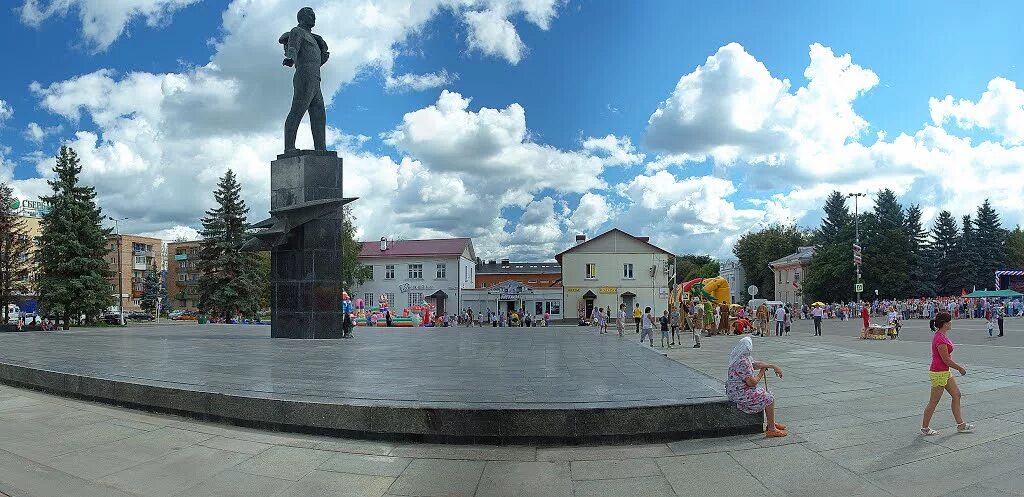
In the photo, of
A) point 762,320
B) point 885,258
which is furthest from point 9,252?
point 885,258

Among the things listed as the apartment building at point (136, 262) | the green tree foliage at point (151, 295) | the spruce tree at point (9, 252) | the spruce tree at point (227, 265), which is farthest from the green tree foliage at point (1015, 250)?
the apartment building at point (136, 262)

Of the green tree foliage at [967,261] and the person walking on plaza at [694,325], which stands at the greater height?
the green tree foliage at [967,261]

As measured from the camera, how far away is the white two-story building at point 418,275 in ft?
225

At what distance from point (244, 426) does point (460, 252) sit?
60.6 metres

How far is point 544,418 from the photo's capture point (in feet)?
22.6

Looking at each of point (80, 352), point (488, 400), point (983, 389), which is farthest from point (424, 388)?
point (80, 352)

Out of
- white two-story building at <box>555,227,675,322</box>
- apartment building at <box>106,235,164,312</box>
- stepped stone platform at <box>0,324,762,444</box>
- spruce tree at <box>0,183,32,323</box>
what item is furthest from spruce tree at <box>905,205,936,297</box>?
apartment building at <box>106,235,164,312</box>

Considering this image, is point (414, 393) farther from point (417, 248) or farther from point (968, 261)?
point (968, 261)

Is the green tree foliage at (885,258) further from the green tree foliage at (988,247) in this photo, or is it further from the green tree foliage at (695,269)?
the green tree foliage at (695,269)

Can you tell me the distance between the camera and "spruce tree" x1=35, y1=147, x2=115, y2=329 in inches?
1623

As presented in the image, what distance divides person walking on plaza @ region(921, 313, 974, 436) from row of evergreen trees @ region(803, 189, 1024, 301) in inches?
2747

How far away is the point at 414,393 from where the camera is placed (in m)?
8.27

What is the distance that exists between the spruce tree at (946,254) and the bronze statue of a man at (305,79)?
73.1m

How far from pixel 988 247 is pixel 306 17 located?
78.5 m
